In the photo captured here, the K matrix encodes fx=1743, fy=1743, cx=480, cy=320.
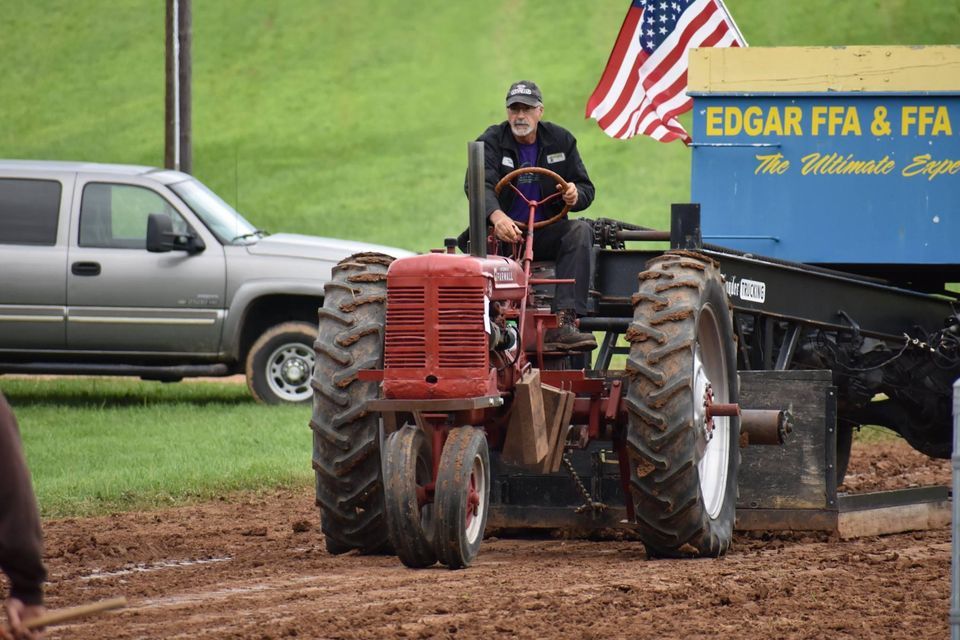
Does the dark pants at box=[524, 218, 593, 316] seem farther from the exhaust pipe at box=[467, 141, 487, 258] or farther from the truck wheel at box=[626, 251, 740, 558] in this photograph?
the exhaust pipe at box=[467, 141, 487, 258]

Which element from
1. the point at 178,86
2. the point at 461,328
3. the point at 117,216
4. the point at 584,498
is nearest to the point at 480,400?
the point at 461,328

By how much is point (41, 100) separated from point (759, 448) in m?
43.0

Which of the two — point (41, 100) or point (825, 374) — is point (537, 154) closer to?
point (825, 374)

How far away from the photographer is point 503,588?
7.38m

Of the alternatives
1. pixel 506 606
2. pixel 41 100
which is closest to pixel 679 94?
pixel 506 606

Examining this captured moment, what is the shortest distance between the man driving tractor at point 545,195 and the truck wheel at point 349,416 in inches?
31.4

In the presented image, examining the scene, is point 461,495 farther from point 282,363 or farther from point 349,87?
point 349,87

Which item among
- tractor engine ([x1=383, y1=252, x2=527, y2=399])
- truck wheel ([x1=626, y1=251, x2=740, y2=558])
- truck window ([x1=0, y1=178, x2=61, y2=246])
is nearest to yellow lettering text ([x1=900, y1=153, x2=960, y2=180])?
truck wheel ([x1=626, y1=251, x2=740, y2=558])

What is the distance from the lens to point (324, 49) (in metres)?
52.3

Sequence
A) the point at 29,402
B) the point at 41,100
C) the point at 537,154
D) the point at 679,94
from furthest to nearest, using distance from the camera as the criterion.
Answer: the point at 41,100
the point at 29,402
the point at 679,94
the point at 537,154

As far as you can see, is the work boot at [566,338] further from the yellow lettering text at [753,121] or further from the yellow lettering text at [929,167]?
the yellow lettering text at [929,167]

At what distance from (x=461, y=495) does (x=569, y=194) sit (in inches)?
80.9

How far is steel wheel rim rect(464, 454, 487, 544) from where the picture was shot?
307 inches

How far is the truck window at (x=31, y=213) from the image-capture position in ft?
54.1
